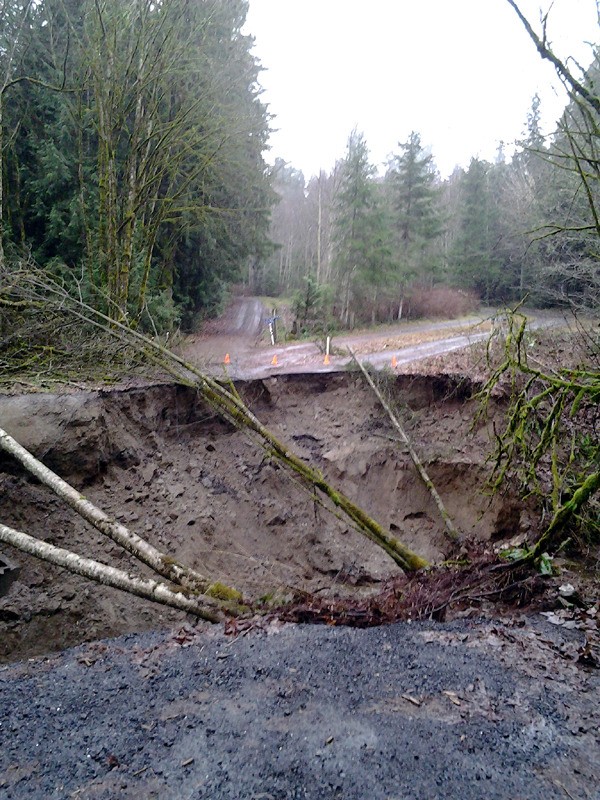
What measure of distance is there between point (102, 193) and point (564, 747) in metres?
13.3

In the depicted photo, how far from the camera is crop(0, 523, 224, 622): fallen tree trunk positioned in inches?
182

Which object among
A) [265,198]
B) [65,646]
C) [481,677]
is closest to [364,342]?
[265,198]

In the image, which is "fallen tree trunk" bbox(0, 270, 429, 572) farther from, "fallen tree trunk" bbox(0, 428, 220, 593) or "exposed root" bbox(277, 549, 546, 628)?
"fallen tree trunk" bbox(0, 428, 220, 593)

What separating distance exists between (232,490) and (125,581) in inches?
204

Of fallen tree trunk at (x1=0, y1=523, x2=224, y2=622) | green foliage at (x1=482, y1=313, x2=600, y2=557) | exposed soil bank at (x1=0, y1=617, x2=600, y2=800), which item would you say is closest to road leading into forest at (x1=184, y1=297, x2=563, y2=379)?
green foliage at (x1=482, y1=313, x2=600, y2=557)

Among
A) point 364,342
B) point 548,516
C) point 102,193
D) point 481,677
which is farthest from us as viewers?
point 364,342

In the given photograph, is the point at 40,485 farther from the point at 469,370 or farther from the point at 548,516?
the point at 469,370

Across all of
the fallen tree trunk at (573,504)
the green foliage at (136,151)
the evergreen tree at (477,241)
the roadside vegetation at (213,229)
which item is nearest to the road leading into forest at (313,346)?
the roadside vegetation at (213,229)

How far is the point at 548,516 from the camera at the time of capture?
739cm

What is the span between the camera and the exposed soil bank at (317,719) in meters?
2.59

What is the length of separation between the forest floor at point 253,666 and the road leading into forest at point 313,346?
3541 millimetres

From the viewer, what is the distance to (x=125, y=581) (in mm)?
4625

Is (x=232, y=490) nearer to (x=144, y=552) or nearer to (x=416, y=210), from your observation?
(x=144, y=552)

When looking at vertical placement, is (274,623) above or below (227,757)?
below
